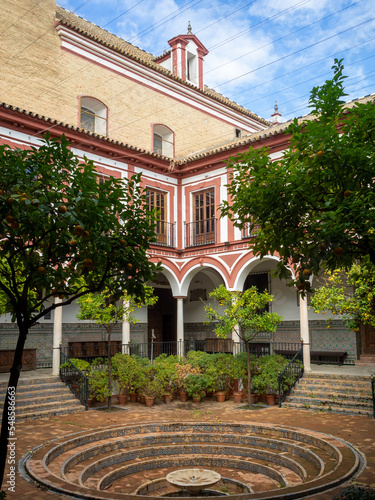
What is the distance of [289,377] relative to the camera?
12898 millimetres

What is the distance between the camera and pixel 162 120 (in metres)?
21.5

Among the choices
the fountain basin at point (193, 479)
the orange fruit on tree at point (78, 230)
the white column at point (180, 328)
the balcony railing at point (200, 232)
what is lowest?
the fountain basin at point (193, 479)

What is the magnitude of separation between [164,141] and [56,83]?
582 cm

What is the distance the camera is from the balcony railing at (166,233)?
18392 mm

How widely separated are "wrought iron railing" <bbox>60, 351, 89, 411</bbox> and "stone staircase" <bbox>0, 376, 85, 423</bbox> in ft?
0.40

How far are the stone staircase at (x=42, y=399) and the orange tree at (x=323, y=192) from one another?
26.3 feet

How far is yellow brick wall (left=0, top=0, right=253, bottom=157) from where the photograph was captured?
1686 cm

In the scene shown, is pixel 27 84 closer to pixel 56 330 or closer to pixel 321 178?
pixel 56 330

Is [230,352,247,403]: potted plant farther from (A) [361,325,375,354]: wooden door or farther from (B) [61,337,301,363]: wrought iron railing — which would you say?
(A) [361,325,375,354]: wooden door

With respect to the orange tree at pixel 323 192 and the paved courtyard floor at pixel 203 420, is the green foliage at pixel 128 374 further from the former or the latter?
the orange tree at pixel 323 192

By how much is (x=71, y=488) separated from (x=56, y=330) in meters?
8.62

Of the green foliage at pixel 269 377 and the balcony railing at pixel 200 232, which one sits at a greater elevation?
the balcony railing at pixel 200 232

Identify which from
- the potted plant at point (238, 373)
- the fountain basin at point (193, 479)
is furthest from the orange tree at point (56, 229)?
the potted plant at point (238, 373)

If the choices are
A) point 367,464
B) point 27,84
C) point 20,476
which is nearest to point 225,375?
point 367,464
